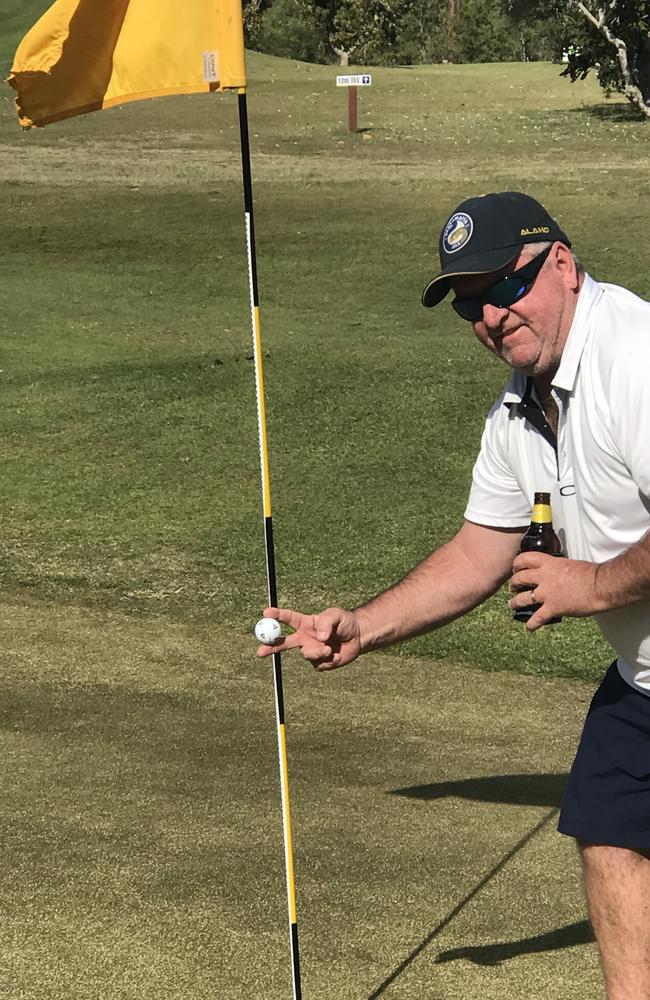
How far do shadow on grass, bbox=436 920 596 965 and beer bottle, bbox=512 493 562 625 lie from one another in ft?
3.94

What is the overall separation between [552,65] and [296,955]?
47.6m

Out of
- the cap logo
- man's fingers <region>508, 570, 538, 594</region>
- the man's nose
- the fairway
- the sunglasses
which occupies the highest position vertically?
the cap logo

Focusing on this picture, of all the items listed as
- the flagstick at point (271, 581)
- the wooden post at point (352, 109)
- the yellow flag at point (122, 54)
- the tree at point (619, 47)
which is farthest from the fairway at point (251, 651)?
the tree at point (619, 47)

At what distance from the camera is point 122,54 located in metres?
5.08

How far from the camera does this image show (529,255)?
11.9ft

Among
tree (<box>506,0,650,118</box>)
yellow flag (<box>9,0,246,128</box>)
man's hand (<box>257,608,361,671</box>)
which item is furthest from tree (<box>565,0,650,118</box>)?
man's hand (<box>257,608,361,671</box>)

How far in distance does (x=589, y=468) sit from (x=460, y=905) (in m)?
1.82

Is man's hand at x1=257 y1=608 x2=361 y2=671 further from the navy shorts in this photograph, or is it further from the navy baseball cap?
the navy baseball cap

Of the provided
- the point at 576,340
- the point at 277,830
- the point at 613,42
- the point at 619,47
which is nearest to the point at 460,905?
the point at 277,830

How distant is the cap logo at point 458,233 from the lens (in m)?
3.67

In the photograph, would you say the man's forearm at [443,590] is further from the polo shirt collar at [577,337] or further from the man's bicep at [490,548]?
the polo shirt collar at [577,337]

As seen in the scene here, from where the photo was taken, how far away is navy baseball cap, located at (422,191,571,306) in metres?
3.61

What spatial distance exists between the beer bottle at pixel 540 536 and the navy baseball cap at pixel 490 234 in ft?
1.74

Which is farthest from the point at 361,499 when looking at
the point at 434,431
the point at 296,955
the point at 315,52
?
the point at 315,52
